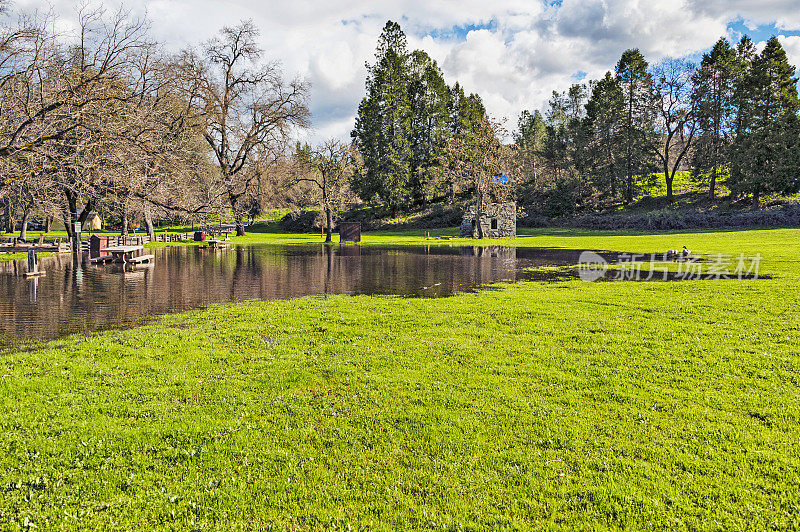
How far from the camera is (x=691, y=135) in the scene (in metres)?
60.5

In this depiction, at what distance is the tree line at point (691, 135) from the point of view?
165ft

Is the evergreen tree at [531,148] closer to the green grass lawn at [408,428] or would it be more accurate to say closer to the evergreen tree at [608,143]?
the evergreen tree at [608,143]

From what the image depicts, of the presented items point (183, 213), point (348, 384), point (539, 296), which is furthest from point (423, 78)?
point (348, 384)

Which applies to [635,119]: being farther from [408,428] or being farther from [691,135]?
[408,428]

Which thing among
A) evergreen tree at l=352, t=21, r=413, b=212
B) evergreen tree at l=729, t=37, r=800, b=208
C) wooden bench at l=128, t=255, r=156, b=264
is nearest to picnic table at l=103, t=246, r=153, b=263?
wooden bench at l=128, t=255, r=156, b=264

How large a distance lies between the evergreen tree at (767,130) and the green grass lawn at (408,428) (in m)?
52.1

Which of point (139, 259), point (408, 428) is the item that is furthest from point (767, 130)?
point (408, 428)

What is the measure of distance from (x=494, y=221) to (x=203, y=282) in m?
37.8

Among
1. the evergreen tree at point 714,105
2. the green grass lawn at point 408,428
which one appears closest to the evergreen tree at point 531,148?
the evergreen tree at point 714,105

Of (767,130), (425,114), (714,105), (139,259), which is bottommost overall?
(139,259)

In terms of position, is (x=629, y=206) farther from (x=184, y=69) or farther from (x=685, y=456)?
(x=685, y=456)

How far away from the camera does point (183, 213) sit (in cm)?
3131

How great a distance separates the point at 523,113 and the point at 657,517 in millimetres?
114396

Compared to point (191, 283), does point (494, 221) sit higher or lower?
higher
